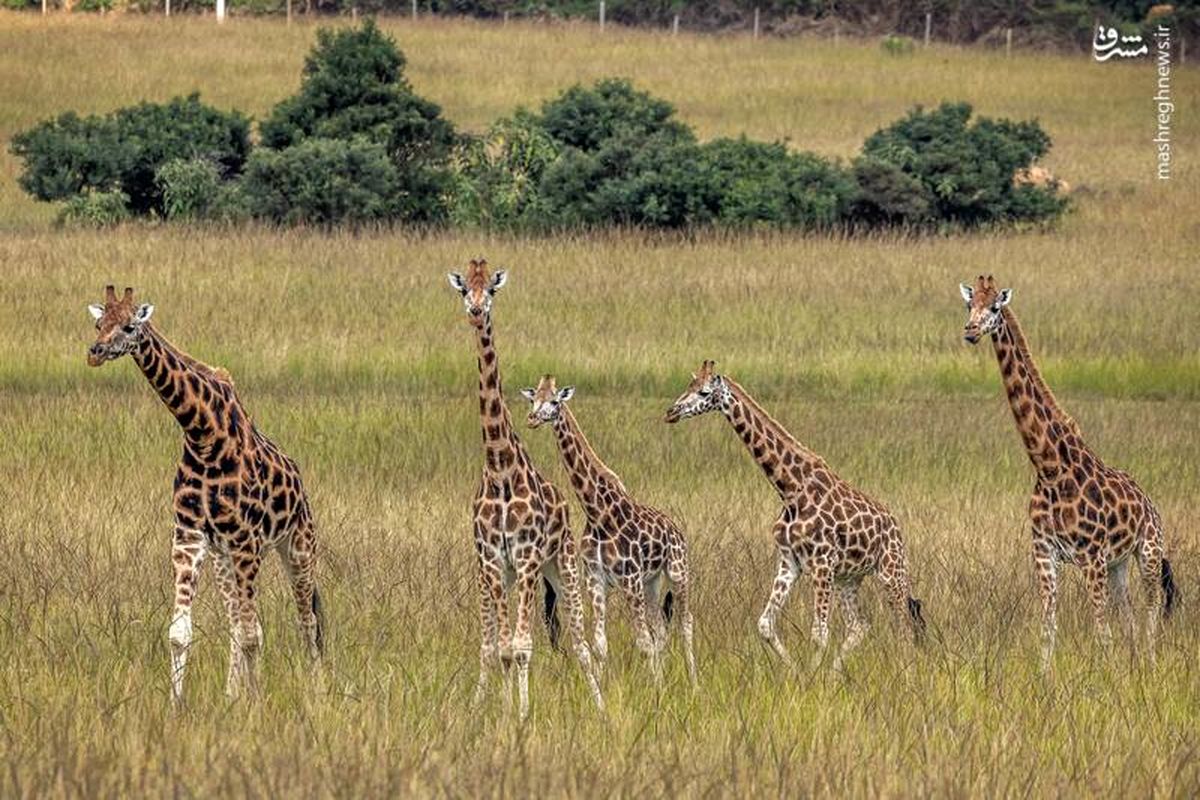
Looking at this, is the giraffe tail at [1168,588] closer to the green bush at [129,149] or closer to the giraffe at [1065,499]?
the giraffe at [1065,499]

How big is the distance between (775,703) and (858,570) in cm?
103

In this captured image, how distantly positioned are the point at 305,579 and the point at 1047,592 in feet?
9.81

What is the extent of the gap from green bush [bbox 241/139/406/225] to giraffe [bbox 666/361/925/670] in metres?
20.3

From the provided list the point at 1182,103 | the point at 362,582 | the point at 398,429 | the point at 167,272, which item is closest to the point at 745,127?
the point at 1182,103

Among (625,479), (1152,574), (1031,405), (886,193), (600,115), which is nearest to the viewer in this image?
(1031,405)

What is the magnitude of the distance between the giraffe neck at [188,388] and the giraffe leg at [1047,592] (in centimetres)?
329

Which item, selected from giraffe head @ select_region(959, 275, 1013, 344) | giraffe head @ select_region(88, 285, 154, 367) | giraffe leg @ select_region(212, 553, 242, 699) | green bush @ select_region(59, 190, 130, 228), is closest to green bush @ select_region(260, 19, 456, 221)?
green bush @ select_region(59, 190, 130, 228)

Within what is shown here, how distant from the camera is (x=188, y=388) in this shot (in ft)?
28.9

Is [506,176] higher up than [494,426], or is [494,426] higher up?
[494,426]

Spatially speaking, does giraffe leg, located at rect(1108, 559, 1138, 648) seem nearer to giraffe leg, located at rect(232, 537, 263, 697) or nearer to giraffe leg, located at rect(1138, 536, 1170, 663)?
giraffe leg, located at rect(1138, 536, 1170, 663)

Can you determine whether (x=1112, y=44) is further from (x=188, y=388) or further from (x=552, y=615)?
(x=188, y=388)

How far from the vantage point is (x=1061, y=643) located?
10.4 m

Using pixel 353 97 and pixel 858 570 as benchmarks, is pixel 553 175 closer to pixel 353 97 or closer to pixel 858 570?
pixel 353 97

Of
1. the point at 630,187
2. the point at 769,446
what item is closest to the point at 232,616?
the point at 769,446
